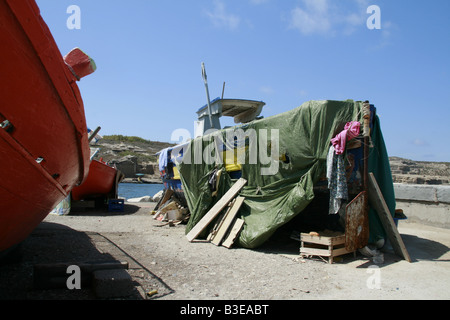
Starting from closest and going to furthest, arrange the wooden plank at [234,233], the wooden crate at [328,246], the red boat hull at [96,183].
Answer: the wooden crate at [328,246]
the wooden plank at [234,233]
the red boat hull at [96,183]

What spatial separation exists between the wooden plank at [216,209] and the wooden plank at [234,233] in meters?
0.66

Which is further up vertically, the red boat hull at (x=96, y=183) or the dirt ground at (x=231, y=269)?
the red boat hull at (x=96, y=183)

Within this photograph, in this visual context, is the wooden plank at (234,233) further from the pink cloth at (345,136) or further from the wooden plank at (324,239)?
the pink cloth at (345,136)

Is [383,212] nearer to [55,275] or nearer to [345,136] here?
[345,136]

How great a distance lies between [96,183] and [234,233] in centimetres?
824

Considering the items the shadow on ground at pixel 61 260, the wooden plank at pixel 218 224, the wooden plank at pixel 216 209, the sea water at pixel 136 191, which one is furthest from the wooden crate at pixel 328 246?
the sea water at pixel 136 191

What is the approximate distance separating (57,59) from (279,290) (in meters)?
3.69

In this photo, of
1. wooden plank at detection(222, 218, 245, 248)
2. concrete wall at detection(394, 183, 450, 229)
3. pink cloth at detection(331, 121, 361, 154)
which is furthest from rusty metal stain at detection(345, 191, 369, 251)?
concrete wall at detection(394, 183, 450, 229)

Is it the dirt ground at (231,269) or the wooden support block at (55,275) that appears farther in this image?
the dirt ground at (231,269)

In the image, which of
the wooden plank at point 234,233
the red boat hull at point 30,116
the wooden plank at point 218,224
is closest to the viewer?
the red boat hull at point 30,116

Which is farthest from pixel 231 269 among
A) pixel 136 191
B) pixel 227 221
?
pixel 136 191

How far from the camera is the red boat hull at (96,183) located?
1290cm

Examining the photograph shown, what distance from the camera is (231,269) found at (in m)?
5.29
